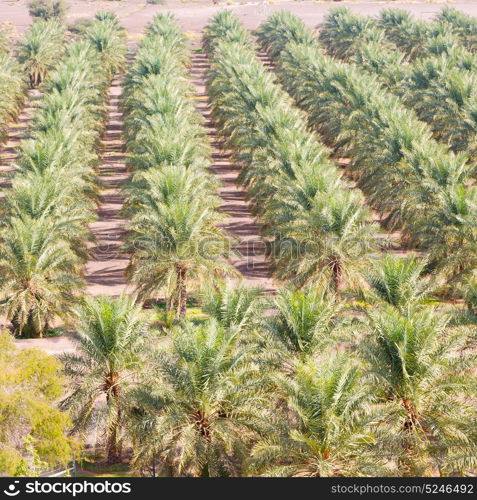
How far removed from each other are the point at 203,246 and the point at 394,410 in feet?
41.1

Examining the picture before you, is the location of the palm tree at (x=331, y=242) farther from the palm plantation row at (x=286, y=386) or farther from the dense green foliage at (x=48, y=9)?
the dense green foliage at (x=48, y=9)

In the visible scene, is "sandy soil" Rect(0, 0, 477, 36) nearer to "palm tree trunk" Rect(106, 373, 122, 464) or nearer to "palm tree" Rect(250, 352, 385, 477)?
"palm tree trunk" Rect(106, 373, 122, 464)

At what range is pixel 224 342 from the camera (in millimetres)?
22625

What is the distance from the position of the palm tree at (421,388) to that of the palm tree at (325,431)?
97cm

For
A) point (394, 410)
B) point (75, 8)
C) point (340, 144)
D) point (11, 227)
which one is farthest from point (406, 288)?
point (75, 8)

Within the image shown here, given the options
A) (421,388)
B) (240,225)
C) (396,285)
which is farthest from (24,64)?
(421,388)

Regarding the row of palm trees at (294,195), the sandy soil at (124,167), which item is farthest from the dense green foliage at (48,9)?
the row of palm trees at (294,195)

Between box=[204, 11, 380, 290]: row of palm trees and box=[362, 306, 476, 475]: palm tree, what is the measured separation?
7.99 m

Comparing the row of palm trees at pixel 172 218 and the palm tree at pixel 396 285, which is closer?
the palm tree at pixel 396 285

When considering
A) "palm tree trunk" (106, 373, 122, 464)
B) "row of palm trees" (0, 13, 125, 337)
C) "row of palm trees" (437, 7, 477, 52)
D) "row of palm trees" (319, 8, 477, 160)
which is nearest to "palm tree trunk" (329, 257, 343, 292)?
"row of palm trees" (0, 13, 125, 337)

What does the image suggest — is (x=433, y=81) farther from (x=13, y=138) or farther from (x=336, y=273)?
(x=13, y=138)

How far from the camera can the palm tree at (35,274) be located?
104ft

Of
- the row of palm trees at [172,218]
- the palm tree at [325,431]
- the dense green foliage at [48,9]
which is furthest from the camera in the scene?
the dense green foliage at [48,9]

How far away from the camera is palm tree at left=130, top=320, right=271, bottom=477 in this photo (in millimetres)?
21672
